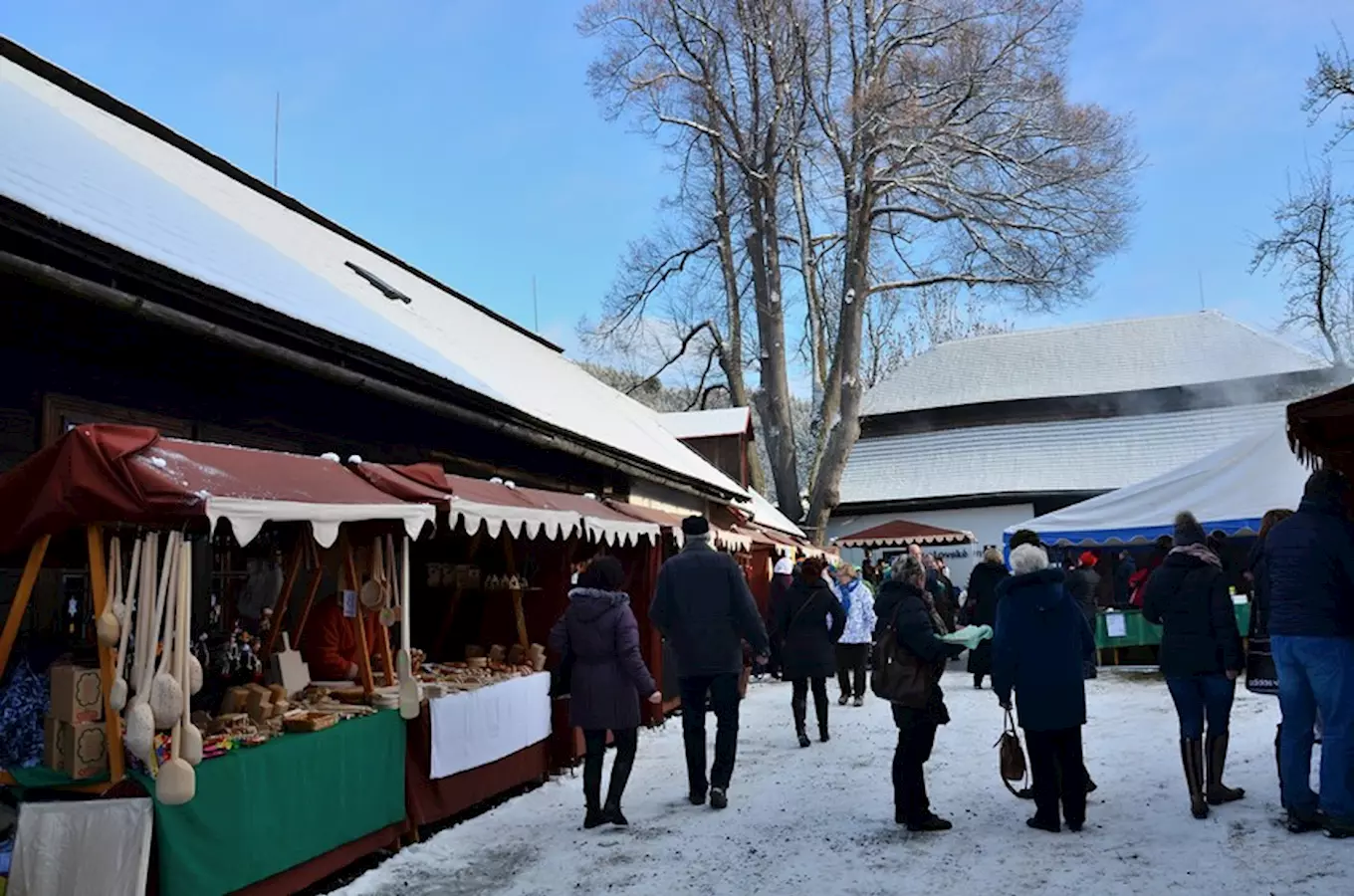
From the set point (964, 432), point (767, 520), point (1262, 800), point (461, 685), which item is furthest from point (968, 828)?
point (964, 432)

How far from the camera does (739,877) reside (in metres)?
5.66

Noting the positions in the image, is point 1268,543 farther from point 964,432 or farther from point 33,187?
point 964,432

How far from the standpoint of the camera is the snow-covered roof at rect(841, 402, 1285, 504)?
2823cm

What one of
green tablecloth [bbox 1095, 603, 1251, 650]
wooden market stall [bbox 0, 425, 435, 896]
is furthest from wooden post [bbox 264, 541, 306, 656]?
green tablecloth [bbox 1095, 603, 1251, 650]

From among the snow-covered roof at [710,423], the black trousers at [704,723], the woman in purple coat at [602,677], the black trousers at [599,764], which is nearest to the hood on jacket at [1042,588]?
the black trousers at [704,723]

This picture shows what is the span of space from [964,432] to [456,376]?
2444cm

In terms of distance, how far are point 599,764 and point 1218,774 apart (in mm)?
3811

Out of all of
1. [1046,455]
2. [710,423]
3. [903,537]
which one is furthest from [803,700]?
[1046,455]

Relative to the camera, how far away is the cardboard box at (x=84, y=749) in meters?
4.55

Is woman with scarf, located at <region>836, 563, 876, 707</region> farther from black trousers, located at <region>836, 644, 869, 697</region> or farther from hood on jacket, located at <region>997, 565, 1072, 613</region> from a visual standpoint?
hood on jacket, located at <region>997, 565, 1072, 613</region>

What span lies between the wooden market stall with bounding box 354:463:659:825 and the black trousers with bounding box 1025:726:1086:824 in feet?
11.3

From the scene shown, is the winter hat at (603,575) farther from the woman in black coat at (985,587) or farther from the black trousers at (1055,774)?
the woman in black coat at (985,587)

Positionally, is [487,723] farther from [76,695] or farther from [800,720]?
[800,720]

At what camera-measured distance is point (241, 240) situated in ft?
27.2
